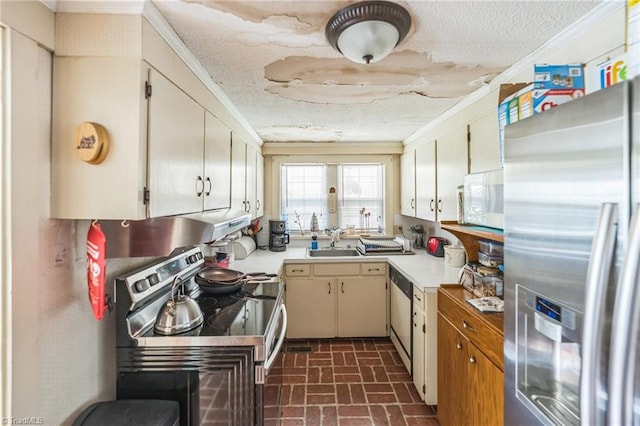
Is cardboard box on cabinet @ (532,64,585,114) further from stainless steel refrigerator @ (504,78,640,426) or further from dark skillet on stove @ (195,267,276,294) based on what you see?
dark skillet on stove @ (195,267,276,294)

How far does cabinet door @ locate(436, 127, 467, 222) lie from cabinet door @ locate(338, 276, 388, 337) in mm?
1050

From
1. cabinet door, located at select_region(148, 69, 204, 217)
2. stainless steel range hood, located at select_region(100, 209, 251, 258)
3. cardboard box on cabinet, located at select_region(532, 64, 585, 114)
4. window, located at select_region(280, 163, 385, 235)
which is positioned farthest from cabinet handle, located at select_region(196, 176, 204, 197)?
window, located at select_region(280, 163, 385, 235)

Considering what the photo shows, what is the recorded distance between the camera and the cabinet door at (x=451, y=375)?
5.60 feet

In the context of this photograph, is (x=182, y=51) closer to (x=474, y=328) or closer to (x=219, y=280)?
(x=219, y=280)

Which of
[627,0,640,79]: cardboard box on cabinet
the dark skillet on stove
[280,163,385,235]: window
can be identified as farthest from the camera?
[280,163,385,235]: window

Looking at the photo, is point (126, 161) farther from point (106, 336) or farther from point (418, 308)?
point (418, 308)

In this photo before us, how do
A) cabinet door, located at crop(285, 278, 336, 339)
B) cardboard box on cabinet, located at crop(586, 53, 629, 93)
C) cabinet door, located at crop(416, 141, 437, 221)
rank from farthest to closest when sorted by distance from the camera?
cabinet door, located at crop(285, 278, 336, 339), cabinet door, located at crop(416, 141, 437, 221), cardboard box on cabinet, located at crop(586, 53, 629, 93)

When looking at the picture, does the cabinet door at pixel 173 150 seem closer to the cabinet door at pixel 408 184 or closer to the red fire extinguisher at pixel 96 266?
the red fire extinguisher at pixel 96 266

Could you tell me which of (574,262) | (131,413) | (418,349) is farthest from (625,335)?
(418,349)

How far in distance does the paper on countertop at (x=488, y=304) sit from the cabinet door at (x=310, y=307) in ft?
5.91

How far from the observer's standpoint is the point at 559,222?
0.88 m

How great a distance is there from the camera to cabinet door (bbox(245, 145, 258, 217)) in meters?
3.10

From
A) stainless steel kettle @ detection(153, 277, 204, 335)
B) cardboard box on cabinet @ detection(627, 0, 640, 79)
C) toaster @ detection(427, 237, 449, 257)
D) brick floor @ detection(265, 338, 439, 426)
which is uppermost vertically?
cardboard box on cabinet @ detection(627, 0, 640, 79)

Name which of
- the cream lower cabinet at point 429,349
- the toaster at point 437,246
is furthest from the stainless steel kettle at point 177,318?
the toaster at point 437,246
